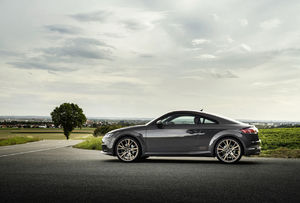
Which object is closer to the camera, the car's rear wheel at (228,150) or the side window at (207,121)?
the car's rear wheel at (228,150)

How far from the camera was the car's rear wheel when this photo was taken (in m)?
10.7

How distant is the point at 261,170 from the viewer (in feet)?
30.9

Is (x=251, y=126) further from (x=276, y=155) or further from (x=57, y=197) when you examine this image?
(x=57, y=197)

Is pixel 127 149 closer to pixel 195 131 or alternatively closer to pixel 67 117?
pixel 195 131

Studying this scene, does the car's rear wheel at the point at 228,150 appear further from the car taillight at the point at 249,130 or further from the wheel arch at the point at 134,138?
the wheel arch at the point at 134,138

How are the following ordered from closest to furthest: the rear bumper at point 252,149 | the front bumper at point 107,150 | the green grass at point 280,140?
the rear bumper at point 252,149, the front bumper at point 107,150, the green grass at point 280,140

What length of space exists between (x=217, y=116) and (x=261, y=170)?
2.26 meters

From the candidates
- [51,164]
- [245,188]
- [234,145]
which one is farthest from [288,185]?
[51,164]

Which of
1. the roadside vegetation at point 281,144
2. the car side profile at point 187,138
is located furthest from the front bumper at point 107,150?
the roadside vegetation at point 281,144

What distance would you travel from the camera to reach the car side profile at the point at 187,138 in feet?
35.2

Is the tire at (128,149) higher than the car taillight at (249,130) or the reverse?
the reverse

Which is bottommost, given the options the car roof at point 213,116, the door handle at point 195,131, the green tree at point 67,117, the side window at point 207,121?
the door handle at point 195,131

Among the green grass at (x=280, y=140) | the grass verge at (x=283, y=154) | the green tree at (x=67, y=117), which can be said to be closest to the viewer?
the grass verge at (x=283, y=154)

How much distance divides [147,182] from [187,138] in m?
3.58
